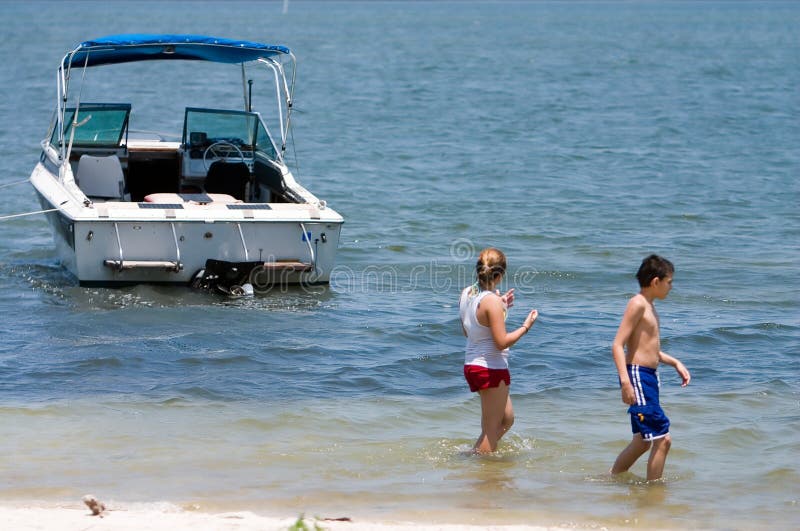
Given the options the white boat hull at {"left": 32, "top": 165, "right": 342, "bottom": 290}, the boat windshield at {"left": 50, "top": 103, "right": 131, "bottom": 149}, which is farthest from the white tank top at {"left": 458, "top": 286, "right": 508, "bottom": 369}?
the boat windshield at {"left": 50, "top": 103, "right": 131, "bottom": 149}

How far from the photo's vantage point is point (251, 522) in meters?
5.89

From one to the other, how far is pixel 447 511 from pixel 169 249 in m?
5.24

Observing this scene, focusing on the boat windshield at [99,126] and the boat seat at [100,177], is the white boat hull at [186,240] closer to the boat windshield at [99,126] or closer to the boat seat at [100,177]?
the boat seat at [100,177]

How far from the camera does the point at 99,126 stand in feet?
44.1

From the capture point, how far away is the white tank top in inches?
260

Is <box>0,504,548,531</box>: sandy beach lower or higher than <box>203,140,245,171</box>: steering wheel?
lower

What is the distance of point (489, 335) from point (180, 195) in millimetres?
6409

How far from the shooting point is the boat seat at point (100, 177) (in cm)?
1248

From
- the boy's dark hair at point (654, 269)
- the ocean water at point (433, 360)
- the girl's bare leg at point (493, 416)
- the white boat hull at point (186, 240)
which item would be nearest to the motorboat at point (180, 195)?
the white boat hull at point (186, 240)

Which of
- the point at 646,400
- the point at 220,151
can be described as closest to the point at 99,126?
the point at 220,151

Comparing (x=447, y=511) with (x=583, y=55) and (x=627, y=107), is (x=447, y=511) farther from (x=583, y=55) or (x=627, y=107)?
(x=583, y=55)

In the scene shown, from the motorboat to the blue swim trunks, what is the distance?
5.17 m

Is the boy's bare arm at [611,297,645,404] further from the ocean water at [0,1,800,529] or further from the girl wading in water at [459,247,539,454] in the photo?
the ocean water at [0,1,800,529]

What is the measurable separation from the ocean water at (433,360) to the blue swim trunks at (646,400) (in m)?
0.49
